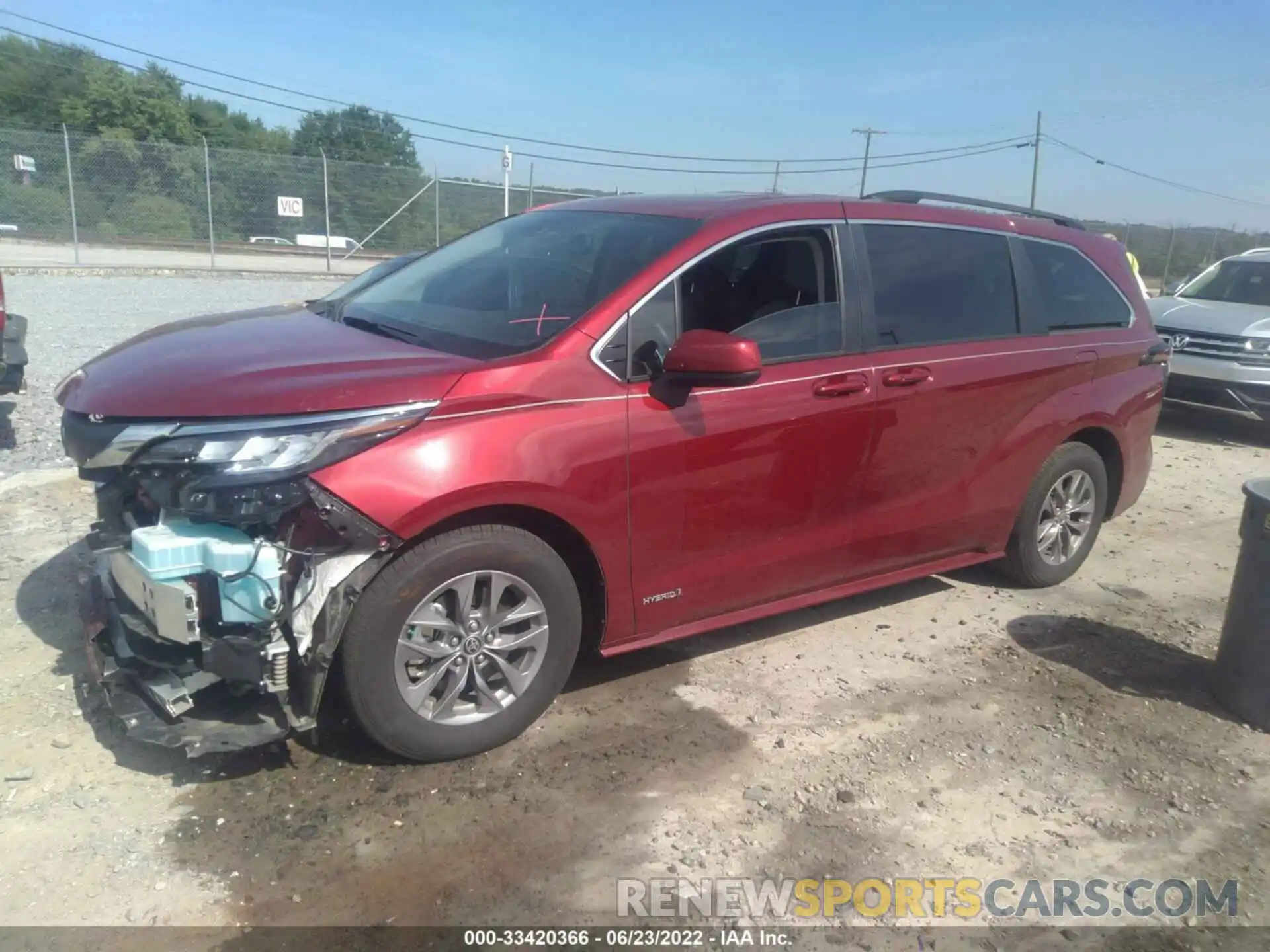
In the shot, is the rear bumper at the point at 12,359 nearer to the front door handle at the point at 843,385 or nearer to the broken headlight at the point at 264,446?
the broken headlight at the point at 264,446

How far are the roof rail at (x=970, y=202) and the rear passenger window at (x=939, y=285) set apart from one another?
0.98 ft

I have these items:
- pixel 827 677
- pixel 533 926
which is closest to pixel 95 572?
pixel 533 926

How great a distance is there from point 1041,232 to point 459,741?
3.89 m

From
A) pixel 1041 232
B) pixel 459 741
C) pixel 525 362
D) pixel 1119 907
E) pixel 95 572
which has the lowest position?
pixel 1119 907

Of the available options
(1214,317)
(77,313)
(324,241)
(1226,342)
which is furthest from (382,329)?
(324,241)

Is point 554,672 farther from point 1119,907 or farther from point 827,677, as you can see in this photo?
point 1119,907

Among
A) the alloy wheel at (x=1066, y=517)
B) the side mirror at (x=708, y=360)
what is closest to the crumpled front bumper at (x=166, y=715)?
the side mirror at (x=708, y=360)

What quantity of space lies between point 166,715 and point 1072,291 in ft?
15.2

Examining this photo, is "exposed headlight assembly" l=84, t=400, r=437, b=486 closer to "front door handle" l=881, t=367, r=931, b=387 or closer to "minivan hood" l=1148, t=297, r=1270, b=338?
"front door handle" l=881, t=367, r=931, b=387

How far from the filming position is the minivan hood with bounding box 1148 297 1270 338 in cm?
995

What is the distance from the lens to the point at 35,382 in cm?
853

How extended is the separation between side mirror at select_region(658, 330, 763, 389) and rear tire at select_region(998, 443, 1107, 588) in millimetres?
2292

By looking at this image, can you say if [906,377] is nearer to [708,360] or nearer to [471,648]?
[708,360]

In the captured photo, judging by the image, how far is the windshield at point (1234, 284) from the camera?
35.9 feet
